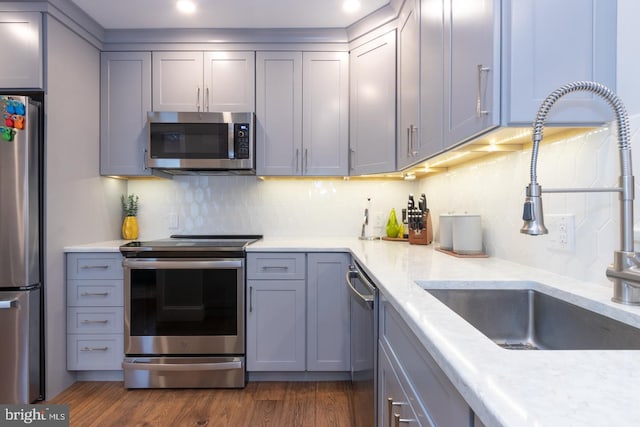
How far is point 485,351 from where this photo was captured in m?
0.59

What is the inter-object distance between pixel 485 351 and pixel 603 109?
88cm

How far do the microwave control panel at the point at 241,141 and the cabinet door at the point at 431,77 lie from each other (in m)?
1.21

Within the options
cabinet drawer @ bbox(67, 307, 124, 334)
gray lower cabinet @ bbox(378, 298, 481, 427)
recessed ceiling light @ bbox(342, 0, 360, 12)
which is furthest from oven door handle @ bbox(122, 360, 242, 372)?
recessed ceiling light @ bbox(342, 0, 360, 12)

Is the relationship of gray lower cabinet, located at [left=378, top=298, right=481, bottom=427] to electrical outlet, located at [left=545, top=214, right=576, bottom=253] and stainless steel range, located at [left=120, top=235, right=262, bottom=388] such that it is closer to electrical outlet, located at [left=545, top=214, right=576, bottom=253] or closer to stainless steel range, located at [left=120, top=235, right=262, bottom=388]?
electrical outlet, located at [left=545, top=214, right=576, bottom=253]

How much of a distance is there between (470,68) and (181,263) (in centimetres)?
188

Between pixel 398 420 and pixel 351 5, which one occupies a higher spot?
pixel 351 5

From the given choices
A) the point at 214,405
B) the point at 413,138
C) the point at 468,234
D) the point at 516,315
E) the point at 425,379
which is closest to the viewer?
the point at 425,379

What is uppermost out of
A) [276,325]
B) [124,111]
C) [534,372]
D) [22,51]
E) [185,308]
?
[22,51]

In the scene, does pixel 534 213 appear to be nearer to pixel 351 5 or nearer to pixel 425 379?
pixel 425 379

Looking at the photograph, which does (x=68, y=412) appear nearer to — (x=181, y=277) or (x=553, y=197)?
(x=181, y=277)

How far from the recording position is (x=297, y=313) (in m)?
2.26

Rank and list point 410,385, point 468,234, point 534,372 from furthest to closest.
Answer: point 468,234 → point 410,385 → point 534,372

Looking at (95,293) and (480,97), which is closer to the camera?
(480,97)

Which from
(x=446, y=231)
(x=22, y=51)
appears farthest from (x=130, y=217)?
(x=446, y=231)
